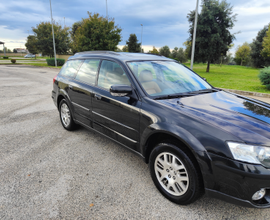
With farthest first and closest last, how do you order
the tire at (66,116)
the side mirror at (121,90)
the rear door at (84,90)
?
the tire at (66,116)
the rear door at (84,90)
the side mirror at (121,90)

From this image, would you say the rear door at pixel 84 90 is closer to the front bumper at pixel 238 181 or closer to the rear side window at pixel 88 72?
the rear side window at pixel 88 72

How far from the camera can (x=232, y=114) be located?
2279 millimetres

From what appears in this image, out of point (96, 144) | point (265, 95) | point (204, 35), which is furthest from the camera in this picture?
point (204, 35)

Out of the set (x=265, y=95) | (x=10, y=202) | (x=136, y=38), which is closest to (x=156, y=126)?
(x=10, y=202)

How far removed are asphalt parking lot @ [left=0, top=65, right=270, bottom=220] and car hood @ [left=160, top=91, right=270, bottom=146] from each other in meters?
A: 1.01

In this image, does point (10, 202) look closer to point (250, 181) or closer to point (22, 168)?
point (22, 168)

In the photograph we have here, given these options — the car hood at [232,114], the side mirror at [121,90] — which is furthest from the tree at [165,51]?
the side mirror at [121,90]

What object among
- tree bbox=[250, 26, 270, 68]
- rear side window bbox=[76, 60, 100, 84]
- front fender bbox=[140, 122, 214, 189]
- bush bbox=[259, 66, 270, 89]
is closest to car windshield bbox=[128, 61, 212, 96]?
front fender bbox=[140, 122, 214, 189]

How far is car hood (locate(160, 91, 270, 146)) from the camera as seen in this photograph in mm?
1894

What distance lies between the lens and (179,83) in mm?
3191

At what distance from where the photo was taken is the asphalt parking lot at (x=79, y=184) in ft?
7.28

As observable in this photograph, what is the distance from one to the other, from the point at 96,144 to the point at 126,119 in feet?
4.82

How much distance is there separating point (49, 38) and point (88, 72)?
31263 mm

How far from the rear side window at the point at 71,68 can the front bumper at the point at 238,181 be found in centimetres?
332
